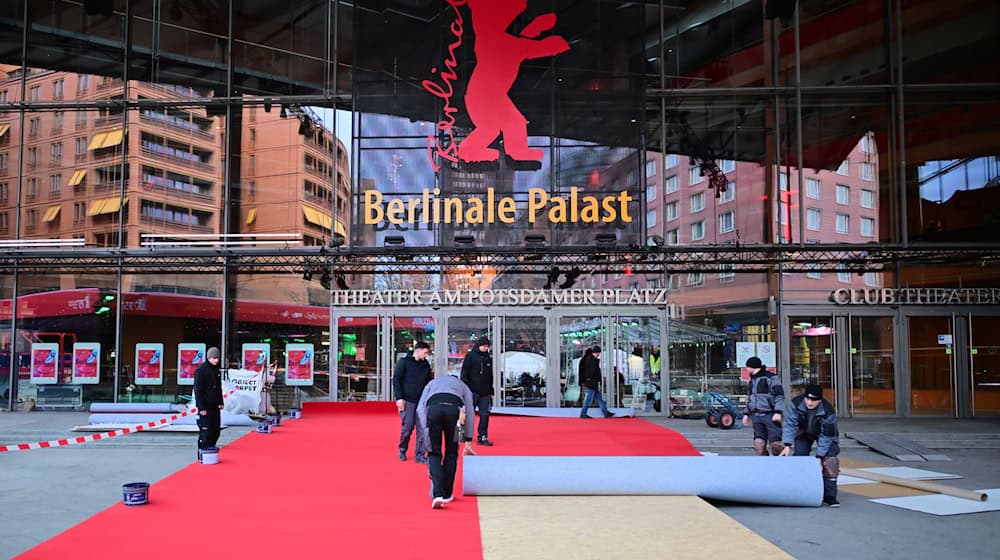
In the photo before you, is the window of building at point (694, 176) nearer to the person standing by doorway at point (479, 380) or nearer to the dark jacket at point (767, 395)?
the person standing by doorway at point (479, 380)

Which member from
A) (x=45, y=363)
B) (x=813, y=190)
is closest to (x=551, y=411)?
(x=813, y=190)

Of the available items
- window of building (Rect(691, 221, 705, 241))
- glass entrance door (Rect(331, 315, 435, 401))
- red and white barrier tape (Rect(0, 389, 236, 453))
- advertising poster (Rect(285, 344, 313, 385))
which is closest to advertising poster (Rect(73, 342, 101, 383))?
advertising poster (Rect(285, 344, 313, 385))

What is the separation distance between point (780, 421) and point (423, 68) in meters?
12.0

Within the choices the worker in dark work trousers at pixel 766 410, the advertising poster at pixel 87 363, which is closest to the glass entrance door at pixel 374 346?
the advertising poster at pixel 87 363

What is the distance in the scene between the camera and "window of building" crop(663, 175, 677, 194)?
19.6m

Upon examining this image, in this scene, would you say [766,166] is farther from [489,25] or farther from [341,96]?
[341,96]

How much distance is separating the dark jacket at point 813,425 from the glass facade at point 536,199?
8403 millimetres

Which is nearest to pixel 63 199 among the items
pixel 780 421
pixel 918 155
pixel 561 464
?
pixel 561 464

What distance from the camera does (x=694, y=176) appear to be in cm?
1972

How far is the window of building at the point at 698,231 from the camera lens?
19.2 meters

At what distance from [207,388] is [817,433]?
798cm

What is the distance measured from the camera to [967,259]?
62.2 feet

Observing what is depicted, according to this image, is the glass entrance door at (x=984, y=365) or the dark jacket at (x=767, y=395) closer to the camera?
the dark jacket at (x=767, y=395)

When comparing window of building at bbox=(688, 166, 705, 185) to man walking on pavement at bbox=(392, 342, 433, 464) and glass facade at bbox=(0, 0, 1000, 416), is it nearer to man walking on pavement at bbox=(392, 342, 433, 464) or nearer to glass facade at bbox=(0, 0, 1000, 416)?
glass facade at bbox=(0, 0, 1000, 416)
